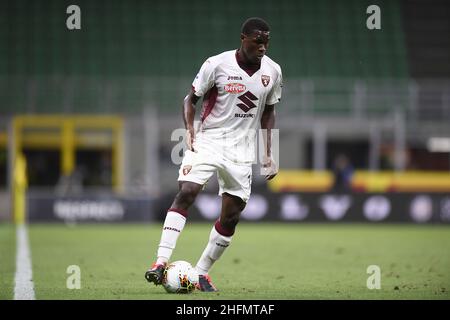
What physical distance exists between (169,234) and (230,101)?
1252 mm

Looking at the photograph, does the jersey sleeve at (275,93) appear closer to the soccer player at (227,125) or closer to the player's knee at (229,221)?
the soccer player at (227,125)

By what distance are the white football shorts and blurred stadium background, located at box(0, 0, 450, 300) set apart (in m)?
14.4

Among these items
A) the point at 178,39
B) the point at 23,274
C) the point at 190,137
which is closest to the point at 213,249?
the point at 190,137

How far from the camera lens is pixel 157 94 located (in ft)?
87.6

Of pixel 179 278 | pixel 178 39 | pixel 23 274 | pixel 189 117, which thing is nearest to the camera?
pixel 179 278

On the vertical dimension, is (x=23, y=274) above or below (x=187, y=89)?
below

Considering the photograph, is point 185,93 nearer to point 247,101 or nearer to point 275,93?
point 275,93

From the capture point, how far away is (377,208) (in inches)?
915

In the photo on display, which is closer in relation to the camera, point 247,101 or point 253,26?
point 253,26

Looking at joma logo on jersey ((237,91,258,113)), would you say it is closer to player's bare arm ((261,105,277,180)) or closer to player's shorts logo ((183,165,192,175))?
player's bare arm ((261,105,277,180))

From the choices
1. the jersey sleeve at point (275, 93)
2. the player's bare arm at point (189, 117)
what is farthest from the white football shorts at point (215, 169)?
the jersey sleeve at point (275, 93)

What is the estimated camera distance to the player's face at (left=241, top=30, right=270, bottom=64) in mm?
7781

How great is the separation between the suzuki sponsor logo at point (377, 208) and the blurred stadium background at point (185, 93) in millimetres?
29

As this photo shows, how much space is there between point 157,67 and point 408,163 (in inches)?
351
